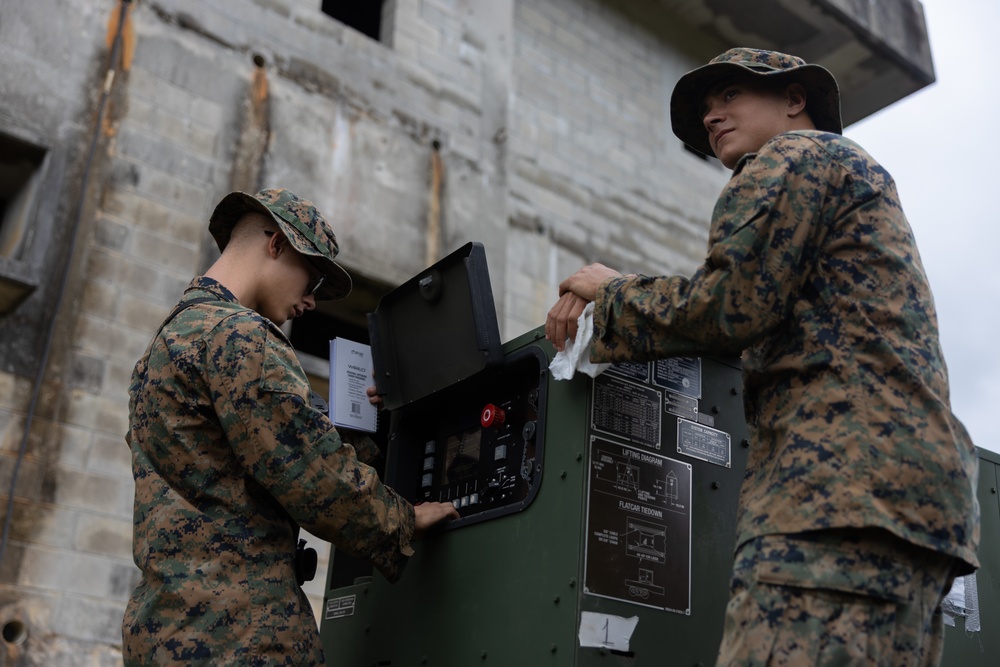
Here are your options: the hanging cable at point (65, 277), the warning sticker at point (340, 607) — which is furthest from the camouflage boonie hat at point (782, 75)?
the hanging cable at point (65, 277)

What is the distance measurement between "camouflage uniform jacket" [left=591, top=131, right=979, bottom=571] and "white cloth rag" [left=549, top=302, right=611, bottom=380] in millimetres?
190

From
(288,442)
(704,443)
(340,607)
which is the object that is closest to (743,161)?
(704,443)

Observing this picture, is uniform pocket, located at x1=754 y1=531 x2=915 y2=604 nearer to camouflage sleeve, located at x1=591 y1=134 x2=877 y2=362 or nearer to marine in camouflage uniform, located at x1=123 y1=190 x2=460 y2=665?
camouflage sleeve, located at x1=591 y1=134 x2=877 y2=362

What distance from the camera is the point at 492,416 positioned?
254 centimetres

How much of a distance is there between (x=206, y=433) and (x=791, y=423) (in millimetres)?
1218

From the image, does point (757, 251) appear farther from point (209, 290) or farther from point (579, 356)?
point (209, 290)

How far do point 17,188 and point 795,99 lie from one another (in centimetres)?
433

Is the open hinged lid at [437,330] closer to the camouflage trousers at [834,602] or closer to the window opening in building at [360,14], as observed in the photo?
the camouflage trousers at [834,602]

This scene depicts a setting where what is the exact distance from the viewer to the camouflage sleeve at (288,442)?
222 cm

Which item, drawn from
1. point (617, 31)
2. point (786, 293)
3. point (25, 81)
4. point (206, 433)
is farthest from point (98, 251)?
point (617, 31)

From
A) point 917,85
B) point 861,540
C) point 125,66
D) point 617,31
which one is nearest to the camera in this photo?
point 861,540

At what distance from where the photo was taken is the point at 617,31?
8391 millimetres

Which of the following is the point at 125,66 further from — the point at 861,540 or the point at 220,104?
the point at 861,540

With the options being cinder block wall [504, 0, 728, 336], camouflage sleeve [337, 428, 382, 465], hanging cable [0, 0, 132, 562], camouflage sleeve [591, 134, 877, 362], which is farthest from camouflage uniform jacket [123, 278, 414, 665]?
cinder block wall [504, 0, 728, 336]
